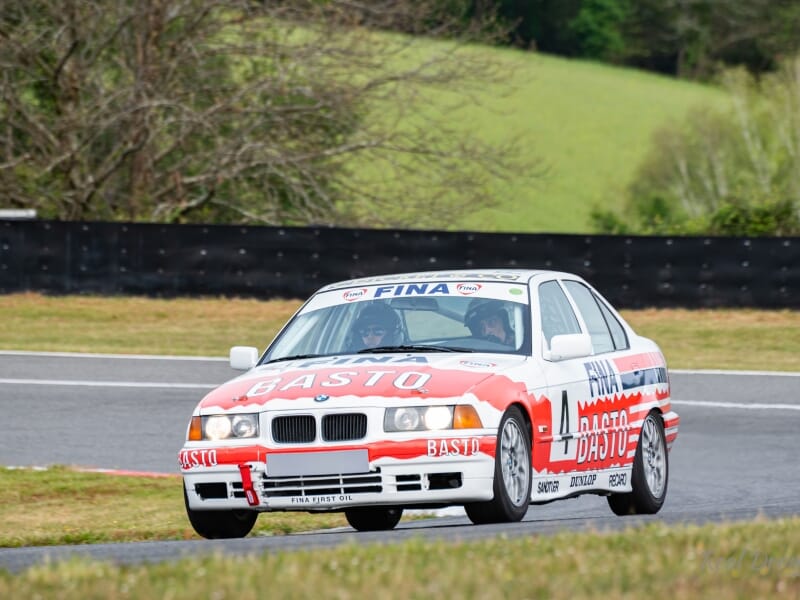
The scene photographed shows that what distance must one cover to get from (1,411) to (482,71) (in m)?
17.2

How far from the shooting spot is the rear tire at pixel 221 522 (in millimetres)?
8009

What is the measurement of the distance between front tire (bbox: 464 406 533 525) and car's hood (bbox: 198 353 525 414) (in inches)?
11.1

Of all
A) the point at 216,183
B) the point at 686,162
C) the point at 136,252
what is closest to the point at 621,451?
the point at 136,252

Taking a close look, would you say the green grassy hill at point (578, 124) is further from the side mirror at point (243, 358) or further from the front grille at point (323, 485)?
the front grille at point (323, 485)

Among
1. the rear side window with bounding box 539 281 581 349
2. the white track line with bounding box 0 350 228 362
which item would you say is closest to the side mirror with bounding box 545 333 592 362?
the rear side window with bounding box 539 281 581 349

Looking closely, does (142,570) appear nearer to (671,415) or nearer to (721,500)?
(671,415)

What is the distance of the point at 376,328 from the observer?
8.76 m

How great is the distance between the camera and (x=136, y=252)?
24.0m

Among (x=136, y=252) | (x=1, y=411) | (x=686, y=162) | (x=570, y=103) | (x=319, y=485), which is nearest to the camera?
(x=319, y=485)

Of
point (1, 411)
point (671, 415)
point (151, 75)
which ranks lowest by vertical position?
point (1, 411)

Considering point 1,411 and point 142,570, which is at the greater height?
point 142,570

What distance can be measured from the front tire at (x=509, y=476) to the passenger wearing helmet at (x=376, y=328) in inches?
42.6

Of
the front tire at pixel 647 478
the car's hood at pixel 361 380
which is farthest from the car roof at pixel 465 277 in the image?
the front tire at pixel 647 478

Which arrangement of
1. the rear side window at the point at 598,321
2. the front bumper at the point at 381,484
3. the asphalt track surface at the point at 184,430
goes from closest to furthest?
the asphalt track surface at the point at 184,430, the front bumper at the point at 381,484, the rear side window at the point at 598,321
